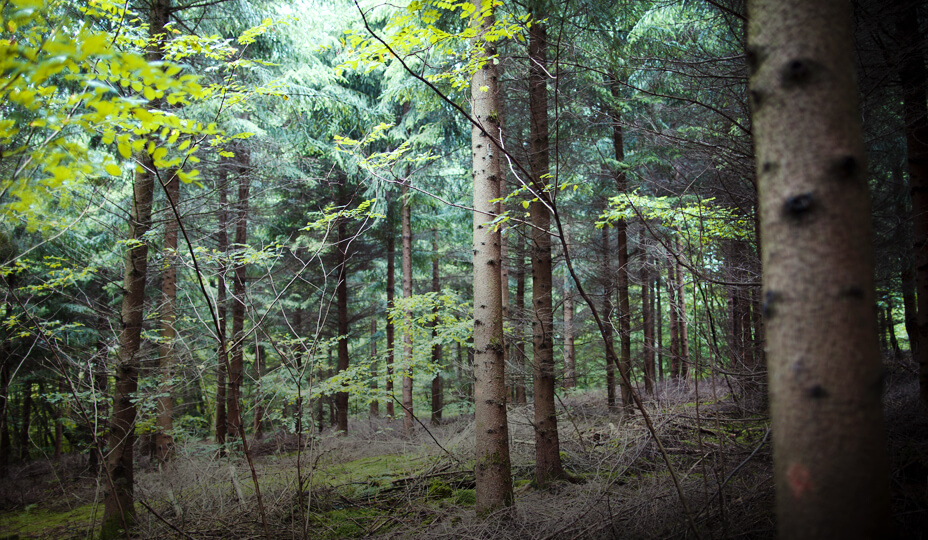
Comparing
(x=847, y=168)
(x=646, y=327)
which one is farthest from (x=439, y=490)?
(x=646, y=327)

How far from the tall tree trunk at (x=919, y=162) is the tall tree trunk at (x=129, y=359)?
25.9 ft

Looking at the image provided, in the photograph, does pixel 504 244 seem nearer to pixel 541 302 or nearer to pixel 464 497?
pixel 541 302

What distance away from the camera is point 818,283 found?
1149 millimetres

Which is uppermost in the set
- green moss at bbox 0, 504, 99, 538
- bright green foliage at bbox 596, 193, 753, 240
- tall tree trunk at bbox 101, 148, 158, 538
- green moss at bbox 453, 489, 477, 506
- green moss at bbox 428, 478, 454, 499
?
bright green foliage at bbox 596, 193, 753, 240

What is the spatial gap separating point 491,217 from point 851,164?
125 inches

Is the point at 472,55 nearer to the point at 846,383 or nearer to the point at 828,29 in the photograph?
the point at 828,29

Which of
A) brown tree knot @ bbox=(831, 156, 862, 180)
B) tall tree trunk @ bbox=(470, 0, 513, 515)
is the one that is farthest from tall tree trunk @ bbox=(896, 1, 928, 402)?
brown tree knot @ bbox=(831, 156, 862, 180)

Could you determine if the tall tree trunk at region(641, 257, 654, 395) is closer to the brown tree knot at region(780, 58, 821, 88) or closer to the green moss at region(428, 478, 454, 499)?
the green moss at region(428, 478, 454, 499)

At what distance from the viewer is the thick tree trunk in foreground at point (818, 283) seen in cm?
108

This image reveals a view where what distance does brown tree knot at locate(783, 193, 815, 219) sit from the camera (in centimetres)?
117

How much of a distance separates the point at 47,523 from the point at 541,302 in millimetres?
7971

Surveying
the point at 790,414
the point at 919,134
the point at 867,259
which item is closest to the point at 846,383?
the point at 790,414

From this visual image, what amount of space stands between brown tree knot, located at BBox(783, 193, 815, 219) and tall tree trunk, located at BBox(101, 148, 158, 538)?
19.7ft

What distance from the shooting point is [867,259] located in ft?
3.85
